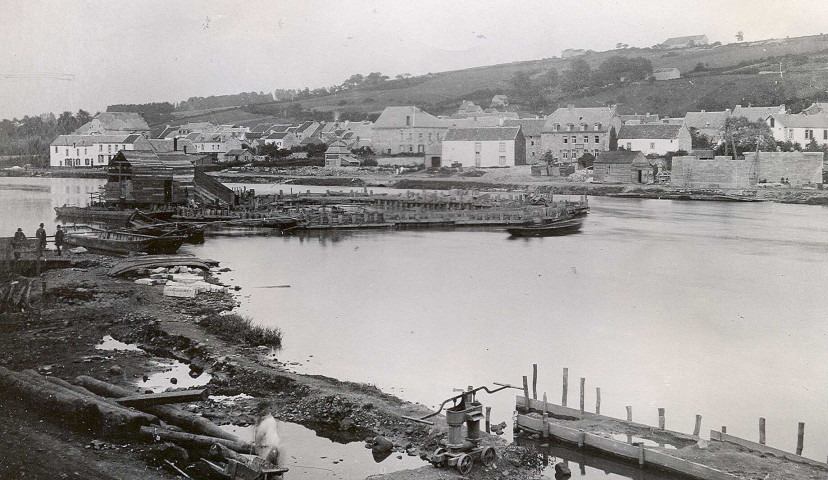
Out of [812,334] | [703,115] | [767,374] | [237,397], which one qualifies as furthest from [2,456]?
[703,115]

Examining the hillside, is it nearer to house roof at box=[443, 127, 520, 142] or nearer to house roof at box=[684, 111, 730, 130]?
house roof at box=[684, 111, 730, 130]

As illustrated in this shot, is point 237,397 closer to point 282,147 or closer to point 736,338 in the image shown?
point 736,338

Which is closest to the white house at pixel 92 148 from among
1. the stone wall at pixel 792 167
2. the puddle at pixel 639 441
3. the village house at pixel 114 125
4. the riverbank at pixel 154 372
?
the village house at pixel 114 125

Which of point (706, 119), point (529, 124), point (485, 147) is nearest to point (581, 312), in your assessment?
point (706, 119)

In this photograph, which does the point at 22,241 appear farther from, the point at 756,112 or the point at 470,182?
the point at 470,182

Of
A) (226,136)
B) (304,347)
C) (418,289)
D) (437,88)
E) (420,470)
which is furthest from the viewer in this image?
(437,88)

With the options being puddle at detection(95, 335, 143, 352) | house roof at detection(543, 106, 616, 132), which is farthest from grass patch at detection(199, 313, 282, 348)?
house roof at detection(543, 106, 616, 132)
